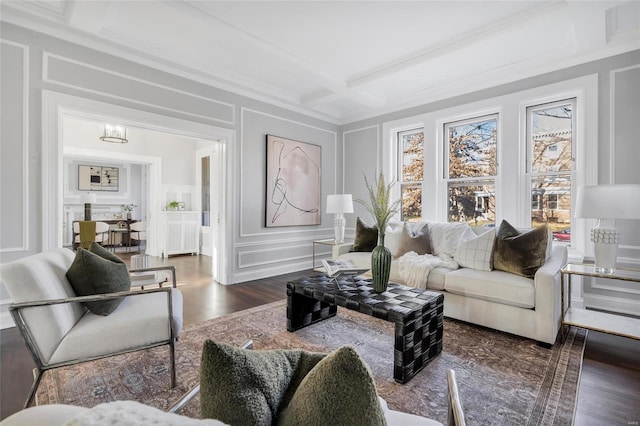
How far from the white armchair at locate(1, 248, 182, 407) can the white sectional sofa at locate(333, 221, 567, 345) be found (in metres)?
2.23

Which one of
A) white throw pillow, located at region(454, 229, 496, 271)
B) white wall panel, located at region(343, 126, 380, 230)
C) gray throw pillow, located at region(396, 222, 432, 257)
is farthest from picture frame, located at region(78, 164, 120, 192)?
white throw pillow, located at region(454, 229, 496, 271)

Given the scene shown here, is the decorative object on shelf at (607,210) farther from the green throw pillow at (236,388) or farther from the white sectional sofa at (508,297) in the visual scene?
the green throw pillow at (236,388)

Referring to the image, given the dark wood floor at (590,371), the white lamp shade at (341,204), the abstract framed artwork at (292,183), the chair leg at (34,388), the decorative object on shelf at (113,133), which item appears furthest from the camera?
the decorative object on shelf at (113,133)

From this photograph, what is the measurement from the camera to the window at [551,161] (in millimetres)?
3457

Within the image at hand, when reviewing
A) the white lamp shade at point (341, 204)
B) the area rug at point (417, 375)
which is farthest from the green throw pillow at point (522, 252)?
the white lamp shade at point (341, 204)

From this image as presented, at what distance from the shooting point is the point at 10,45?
2.63 metres

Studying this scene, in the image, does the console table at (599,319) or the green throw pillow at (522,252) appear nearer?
the console table at (599,319)

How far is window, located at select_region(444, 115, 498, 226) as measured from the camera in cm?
403

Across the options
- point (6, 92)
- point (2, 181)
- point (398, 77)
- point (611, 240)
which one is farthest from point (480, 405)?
point (6, 92)

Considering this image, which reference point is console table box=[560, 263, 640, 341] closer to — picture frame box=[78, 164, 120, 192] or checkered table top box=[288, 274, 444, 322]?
checkered table top box=[288, 274, 444, 322]

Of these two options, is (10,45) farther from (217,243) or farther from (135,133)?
(135,133)

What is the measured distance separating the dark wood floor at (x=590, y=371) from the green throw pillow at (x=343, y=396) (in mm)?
1735

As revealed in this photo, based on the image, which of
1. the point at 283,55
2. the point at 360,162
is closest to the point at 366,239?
the point at 360,162

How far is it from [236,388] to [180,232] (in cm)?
660
